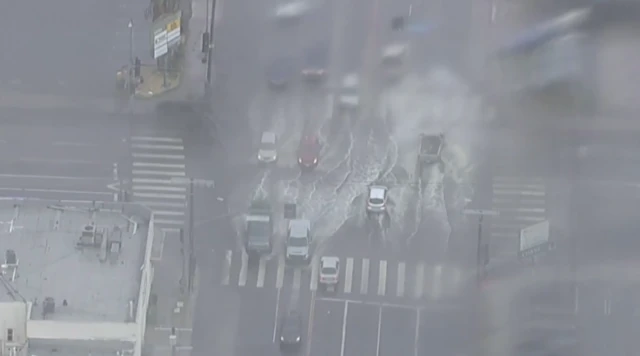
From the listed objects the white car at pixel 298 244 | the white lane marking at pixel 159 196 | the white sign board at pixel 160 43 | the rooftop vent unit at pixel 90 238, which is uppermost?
the white sign board at pixel 160 43

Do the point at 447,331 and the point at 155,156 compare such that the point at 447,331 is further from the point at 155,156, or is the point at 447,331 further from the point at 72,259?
the point at 155,156

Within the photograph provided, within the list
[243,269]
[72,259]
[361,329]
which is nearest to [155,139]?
[243,269]

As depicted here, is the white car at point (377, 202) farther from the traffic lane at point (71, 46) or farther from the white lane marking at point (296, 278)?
the traffic lane at point (71, 46)

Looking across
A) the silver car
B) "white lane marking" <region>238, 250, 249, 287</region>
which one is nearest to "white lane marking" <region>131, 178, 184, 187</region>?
the silver car

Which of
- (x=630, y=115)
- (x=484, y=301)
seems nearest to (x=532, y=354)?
(x=484, y=301)

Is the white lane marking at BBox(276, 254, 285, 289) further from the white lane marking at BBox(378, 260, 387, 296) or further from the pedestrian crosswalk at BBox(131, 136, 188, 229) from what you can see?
the pedestrian crosswalk at BBox(131, 136, 188, 229)

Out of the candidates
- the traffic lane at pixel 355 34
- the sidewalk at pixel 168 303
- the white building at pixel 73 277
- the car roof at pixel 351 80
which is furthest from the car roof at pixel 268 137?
the white building at pixel 73 277
